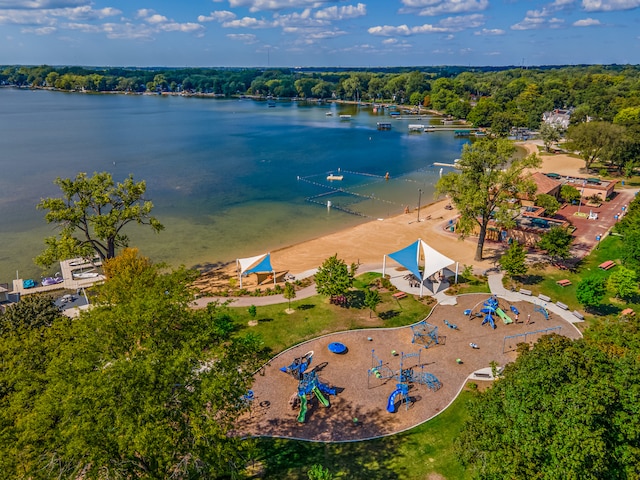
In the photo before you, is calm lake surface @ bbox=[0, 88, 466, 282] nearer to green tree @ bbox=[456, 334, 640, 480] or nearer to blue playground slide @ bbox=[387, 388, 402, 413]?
blue playground slide @ bbox=[387, 388, 402, 413]

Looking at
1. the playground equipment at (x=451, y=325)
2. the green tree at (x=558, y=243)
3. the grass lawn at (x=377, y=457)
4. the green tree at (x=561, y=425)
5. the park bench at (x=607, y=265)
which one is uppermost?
the green tree at (x=561, y=425)

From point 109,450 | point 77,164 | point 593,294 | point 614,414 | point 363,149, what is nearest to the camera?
point 109,450

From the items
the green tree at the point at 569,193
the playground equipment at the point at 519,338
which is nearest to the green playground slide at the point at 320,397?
the playground equipment at the point at 519,338

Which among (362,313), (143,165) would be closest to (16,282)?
(362,313)

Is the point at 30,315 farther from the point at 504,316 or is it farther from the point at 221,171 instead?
the point at 221,171

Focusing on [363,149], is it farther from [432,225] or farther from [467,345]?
[467,345]

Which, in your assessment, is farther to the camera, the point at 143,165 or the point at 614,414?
the point at 143,165

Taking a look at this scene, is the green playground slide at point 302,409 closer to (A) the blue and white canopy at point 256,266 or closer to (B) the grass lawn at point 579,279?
(A) the blue and white canopy at point 256,266
